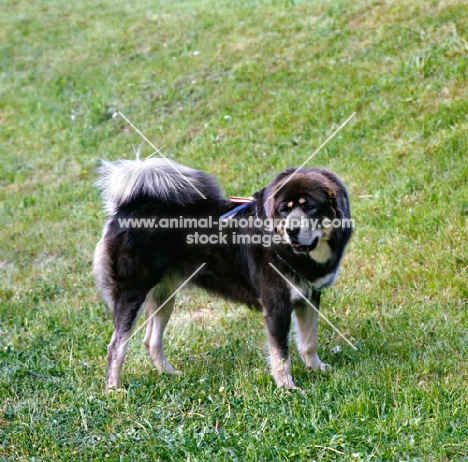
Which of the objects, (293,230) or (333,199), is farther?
(333,199)

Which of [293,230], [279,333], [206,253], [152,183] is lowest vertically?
[279,333]

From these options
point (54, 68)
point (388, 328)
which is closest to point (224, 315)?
point (388, 328)

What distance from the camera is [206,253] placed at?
232 inches

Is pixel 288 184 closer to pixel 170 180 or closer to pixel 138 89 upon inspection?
pixel 170 180

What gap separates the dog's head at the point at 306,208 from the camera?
5160 mm

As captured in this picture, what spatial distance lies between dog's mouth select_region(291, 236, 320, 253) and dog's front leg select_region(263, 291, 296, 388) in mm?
419

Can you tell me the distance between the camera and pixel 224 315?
708cm

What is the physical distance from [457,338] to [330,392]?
135cm

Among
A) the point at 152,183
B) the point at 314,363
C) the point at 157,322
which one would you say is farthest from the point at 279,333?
the point at 152,183

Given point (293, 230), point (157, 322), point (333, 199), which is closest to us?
point (293, 230)

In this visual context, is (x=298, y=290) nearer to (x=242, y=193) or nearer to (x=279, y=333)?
(x=279, y=333)

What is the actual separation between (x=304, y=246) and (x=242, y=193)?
4747 millimetres

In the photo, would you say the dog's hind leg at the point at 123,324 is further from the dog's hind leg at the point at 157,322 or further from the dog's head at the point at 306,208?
the dog's head at the point at 306,208

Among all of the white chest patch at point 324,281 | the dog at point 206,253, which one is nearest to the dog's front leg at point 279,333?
the dog at point 206,253
